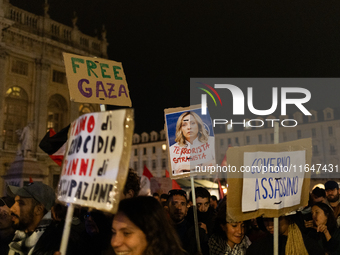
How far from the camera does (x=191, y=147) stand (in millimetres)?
5223

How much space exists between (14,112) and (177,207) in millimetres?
24112

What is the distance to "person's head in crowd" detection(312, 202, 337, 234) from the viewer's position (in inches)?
154

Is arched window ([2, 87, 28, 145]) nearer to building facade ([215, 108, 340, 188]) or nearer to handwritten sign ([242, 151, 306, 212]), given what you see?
handwritten sign ([242, 151, 306, 212])

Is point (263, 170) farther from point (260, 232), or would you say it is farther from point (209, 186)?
point (209, 186)

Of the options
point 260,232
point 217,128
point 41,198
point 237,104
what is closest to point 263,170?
point 260,232

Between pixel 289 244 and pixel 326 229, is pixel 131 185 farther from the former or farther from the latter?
pixel 326 229

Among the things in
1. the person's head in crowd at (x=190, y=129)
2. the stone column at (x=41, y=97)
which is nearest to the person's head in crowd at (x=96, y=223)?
the person's head in crowd at (x=190, y=129)

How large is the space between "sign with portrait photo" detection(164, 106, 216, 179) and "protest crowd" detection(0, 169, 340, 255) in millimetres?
710

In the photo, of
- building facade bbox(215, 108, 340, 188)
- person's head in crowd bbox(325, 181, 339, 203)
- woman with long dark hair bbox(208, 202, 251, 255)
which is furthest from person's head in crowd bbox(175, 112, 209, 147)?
building facade bbox(215, 108, 340, 188)

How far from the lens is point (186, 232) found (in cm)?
449

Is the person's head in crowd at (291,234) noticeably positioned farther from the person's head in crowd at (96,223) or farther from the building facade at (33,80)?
the building facade at (33,80)

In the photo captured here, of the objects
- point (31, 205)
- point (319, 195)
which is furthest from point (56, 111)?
point (31, 205)

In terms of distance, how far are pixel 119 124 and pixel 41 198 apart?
1.57 m

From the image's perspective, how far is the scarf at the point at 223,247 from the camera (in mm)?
3539
